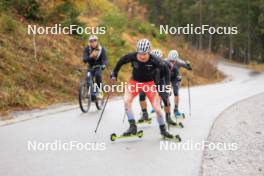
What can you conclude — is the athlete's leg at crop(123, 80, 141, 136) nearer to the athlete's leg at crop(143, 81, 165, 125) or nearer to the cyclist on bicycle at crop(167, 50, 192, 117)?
the athlete's leg at crop(143, 81, 165, 125)

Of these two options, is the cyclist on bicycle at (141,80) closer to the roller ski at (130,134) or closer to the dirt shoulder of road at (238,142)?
the roller ski at (130,134)

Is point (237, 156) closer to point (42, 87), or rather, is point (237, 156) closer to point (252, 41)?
point (42, 87)

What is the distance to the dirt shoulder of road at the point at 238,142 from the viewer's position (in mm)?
8508

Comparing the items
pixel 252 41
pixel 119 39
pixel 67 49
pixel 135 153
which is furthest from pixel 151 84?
pixel 252 41

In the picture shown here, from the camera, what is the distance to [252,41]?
79.0m

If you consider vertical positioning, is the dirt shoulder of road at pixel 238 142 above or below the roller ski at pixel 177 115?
below

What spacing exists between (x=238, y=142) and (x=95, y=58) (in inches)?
200

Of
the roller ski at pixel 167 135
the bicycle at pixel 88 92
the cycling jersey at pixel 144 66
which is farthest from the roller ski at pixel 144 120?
the cycling jersey at pixel 144 66

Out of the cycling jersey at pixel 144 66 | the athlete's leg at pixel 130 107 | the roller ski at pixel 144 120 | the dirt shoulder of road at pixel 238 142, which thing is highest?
the cycling jersey at pixel 144 66

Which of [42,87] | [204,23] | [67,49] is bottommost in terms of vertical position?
[42,87]

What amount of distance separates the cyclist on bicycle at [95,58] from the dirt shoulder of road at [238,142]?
3589 mm

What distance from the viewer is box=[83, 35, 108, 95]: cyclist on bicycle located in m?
14.4

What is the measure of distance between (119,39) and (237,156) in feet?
72.3

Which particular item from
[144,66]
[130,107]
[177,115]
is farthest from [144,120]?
[144,66]
